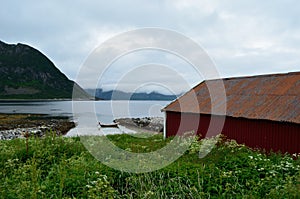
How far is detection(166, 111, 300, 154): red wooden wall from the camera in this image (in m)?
11.9

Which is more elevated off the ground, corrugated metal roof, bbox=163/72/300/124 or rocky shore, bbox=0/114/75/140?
corrugated metal roof, bbox=163/72/300/124

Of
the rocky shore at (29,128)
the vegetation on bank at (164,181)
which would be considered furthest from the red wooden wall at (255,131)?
the rocky shore at (29,128)

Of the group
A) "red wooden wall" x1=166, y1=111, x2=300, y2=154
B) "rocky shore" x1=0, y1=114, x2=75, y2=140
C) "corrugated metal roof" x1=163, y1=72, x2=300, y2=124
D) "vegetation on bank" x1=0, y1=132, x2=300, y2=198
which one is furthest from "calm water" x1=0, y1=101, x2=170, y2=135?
"vegetation on bank" x1=0, y1=132, x2=300, y2=198

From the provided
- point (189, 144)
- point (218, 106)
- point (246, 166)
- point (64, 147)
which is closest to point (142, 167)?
point (246, 166)

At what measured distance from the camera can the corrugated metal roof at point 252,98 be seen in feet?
42.2

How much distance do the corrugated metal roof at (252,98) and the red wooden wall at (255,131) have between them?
0.28 metres

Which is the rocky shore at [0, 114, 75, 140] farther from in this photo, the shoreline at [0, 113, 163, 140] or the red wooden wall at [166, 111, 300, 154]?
the red wooden wall at [166, 111, 300, 154]

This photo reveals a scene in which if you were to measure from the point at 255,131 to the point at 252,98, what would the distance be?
2.33m

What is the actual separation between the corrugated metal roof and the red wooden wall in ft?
0.92

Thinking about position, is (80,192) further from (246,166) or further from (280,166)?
(280,166)

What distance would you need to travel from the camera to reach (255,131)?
44.1 ft

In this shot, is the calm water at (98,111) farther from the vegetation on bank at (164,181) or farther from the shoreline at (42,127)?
the vegetation on bank at (164,181)

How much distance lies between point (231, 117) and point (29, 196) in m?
11.3

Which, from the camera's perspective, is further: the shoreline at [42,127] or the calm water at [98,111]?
the calm water at [98,111]
